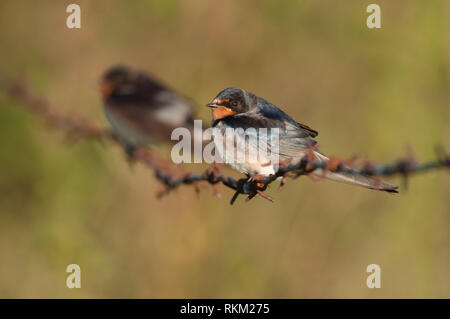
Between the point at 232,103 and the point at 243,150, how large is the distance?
9.6 inches

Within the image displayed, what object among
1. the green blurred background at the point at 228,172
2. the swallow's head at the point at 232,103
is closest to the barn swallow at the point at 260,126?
the swallow's head at the point at 232,103

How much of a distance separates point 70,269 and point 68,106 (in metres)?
1.25

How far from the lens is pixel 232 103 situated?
229cm

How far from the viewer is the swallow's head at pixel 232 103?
2.25 m

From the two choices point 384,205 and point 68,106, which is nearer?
point 384,205

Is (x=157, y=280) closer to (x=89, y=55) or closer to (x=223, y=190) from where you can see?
(x=223, y=190)

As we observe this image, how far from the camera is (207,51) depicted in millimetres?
4180

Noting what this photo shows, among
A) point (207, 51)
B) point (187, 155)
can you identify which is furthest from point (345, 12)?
point (187, 155)

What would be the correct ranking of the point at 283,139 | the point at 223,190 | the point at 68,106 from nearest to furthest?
the point at 283,139, the point at 223,190, the point at 68,106

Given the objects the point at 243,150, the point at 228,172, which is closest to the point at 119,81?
the point at 228,172

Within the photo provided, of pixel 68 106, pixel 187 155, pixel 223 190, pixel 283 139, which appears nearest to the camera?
pixel 283 139

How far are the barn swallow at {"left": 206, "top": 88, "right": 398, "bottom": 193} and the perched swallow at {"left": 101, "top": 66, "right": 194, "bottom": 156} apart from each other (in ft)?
5.33

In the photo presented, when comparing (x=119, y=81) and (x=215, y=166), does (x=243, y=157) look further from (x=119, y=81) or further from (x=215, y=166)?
(x=119, y=81)

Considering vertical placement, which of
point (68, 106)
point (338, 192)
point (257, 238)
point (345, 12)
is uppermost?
point (345, 12)
